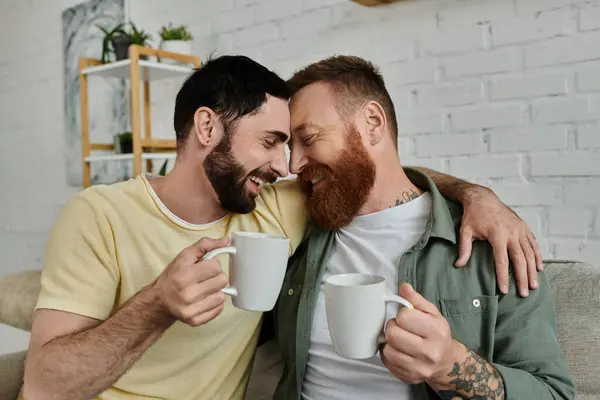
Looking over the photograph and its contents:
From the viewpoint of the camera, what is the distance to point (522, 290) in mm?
1038

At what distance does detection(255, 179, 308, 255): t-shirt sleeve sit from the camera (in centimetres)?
126

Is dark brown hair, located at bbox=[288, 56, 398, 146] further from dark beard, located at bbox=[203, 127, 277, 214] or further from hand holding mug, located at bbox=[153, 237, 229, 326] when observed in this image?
hand holding mug, located at bbox=[153, 237, 229, 326]

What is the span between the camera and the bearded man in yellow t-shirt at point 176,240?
3.28ft

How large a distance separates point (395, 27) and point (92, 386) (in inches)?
55.5

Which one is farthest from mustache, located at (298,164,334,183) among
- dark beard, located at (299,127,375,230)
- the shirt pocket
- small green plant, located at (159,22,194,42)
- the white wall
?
small green plant, located at (159,22,194,42)

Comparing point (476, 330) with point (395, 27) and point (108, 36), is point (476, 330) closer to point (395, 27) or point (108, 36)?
point (395, 27)

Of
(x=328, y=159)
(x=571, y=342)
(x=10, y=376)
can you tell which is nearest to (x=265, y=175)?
(x=328, y=159)

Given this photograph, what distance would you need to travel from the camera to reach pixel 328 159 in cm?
125

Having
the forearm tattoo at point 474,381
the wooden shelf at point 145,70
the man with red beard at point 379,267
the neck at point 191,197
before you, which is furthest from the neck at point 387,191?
the wooden shelf at point 145,70

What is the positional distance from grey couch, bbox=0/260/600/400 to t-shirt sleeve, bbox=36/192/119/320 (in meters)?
0.41

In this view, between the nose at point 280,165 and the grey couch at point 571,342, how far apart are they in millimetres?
401

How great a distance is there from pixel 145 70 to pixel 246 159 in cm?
146

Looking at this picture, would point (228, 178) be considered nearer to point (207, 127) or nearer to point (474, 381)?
point (207, 127)

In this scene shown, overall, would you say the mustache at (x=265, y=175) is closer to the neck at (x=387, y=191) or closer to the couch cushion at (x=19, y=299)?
the neck at (x=387, y=191)
